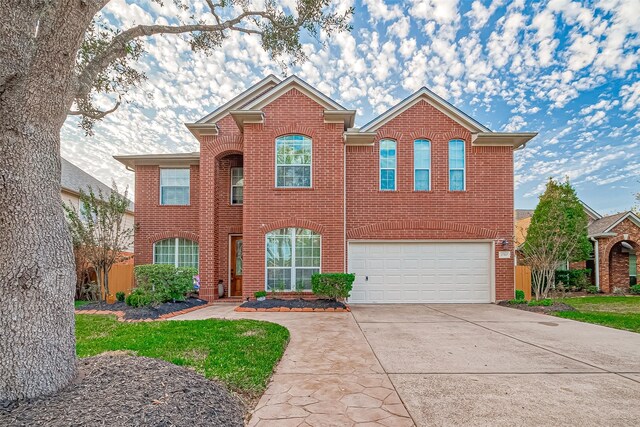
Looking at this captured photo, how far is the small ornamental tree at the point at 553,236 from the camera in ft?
34.7

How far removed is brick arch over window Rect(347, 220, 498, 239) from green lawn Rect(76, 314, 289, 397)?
213 inches

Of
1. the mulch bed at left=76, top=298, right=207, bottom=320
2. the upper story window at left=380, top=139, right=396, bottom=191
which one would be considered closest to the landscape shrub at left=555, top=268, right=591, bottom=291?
the upper story window at left=380, top=139, right=396, bottom=191

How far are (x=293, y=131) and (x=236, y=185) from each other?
3.32 m

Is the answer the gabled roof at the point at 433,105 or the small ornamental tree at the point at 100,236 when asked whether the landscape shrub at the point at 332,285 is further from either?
the small ornamental tree at the point at 100,236

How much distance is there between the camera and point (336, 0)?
8.07 metres

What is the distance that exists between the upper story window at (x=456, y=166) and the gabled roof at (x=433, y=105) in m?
0.71

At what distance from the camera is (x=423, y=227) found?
36.5 ft

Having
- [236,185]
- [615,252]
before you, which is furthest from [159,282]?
[615,252]

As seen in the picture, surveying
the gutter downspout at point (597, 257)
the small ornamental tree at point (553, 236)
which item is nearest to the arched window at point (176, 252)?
the small ornamental tree at point (553, 236)

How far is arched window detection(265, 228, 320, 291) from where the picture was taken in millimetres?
10414

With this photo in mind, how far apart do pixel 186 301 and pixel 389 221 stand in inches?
284

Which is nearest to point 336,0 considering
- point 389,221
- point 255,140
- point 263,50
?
point 263,50

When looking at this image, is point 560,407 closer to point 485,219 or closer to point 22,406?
point 22,406

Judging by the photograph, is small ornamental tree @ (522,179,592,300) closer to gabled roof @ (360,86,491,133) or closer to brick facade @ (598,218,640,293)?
brick facade @ (598,218,640,293)
